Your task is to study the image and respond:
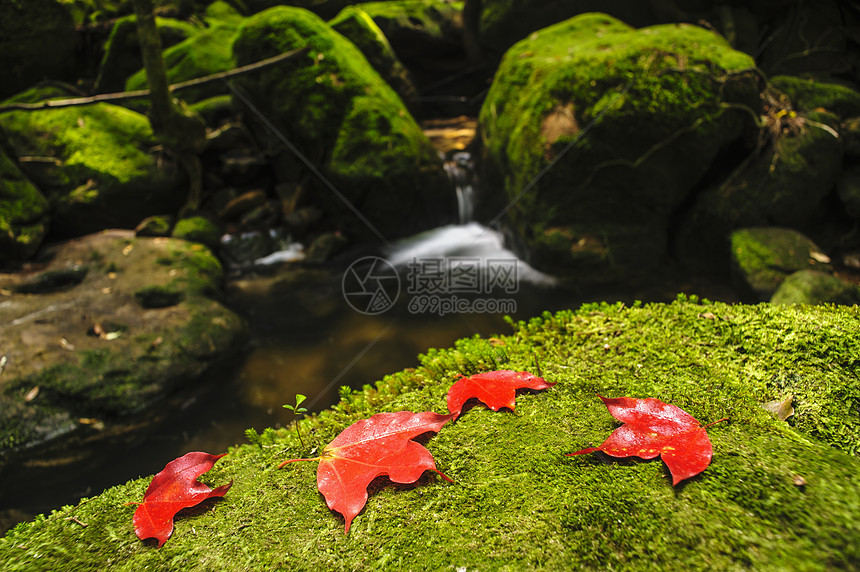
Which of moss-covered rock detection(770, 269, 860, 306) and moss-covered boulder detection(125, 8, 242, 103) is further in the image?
moss-covered boulder detection(125, 8, 242, 103)

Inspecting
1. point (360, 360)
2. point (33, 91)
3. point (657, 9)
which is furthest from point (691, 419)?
point (33, 91)

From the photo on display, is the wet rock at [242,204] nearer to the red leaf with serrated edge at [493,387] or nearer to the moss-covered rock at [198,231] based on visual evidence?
the moss-covered rock at [198,231]

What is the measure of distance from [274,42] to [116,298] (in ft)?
18.4

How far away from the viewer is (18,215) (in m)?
5.85

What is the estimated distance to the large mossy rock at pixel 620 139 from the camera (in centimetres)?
530

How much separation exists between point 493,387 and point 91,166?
8324mm

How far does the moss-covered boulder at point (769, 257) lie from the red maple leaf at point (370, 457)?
18.1 feet

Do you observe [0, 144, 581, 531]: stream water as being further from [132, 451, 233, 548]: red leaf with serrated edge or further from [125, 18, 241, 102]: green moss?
[125, 18, 241, 102]: green moss

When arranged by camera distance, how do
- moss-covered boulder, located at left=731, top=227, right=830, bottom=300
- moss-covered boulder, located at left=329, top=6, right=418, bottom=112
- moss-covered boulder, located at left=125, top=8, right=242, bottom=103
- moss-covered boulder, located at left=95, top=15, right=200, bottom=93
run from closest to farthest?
moss-covered boulder, located at left=731, top=227, right=830, bottom=300
moss-covered boulder, located at left=125, top=8, right=242, bottom=103
moss-covered boulder, located at left=329, top=6, right=418, bottom=112
moss-covered boulder, located at left=95, top=15, right=200, bottom=93

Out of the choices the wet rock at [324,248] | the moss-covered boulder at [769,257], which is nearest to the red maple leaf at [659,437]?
the moss-covered boulder at [769,257]

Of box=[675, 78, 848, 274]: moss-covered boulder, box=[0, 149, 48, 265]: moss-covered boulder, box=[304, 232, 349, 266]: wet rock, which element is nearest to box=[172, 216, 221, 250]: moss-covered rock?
box=[304, 232, 349, 266]: wet rock

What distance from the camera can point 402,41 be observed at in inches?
513

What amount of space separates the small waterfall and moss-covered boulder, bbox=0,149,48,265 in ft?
22.8

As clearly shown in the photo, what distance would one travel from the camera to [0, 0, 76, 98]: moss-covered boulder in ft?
26.6
